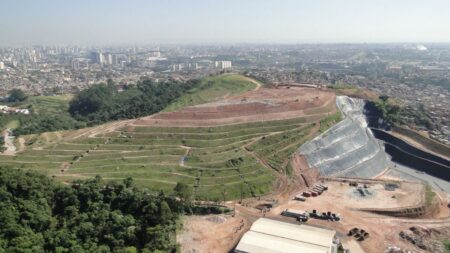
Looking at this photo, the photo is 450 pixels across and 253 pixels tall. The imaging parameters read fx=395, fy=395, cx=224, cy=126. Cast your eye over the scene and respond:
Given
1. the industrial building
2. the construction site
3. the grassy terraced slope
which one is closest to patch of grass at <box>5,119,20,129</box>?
the grassy terraced slope

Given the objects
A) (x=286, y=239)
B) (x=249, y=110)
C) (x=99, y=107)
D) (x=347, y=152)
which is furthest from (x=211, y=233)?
(x=99, y=107)

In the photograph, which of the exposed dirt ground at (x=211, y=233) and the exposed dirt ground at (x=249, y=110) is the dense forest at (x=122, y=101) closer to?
the exposed dirt ground at (x=249, y=110)

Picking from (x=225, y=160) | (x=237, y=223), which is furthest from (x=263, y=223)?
(x=225, y=160)

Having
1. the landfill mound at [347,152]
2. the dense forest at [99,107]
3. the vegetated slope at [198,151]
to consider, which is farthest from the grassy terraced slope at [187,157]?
the dense forest at [99,107]

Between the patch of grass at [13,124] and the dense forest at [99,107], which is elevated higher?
the dense forest at [99,107]

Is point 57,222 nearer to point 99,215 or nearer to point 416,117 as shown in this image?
point 99,215
